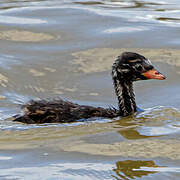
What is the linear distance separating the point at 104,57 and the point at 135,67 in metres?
3.89

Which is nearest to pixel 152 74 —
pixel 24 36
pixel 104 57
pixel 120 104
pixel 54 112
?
pixel 120 104

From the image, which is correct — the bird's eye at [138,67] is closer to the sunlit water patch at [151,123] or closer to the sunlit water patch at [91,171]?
the sunlit water patch at [151,123]

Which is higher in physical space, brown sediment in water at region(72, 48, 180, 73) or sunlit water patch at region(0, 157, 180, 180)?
brown sediment in water at region(72, 48, 180, 73)

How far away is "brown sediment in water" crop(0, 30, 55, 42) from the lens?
1464cm

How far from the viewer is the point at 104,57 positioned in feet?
44.3

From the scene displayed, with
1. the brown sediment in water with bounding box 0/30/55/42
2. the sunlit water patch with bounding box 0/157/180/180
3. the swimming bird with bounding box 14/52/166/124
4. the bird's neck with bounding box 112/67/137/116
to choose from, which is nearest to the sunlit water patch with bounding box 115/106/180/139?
the bird's neck with bounding box 112/67/137/116

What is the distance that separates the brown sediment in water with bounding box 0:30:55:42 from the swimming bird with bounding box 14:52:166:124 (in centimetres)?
502

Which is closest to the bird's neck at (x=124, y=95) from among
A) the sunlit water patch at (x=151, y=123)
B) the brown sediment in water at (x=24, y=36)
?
the sunlit water patch at (x=151, y=123)

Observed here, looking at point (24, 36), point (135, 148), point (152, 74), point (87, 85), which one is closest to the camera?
point (135, 148)

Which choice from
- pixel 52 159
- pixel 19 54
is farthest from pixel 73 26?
pixel 52 159

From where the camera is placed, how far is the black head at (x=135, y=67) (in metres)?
9.62

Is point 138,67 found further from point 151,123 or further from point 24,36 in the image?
point 24,36

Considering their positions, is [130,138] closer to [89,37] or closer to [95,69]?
[95,69]

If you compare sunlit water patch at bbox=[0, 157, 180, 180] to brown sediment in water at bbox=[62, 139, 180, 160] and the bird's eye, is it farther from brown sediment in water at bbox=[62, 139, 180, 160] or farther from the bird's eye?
the bird's eye
